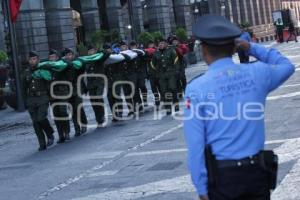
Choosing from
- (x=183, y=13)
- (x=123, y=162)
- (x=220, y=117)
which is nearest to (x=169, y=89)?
→ (x=123, y=162)

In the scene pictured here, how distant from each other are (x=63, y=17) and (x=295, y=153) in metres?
28.6

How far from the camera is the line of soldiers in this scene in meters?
12.2

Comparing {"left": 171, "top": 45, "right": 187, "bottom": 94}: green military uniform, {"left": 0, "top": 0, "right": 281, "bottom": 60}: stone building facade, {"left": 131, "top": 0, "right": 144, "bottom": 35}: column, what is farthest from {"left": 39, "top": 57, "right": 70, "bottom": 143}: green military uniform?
{"left": 131, "top": 0, "right": 144, "bottom": 35}: column

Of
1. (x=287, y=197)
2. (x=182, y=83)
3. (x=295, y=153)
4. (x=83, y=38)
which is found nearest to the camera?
(x=287, y=197)

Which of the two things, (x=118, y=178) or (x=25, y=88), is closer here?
(x=118, y=178)

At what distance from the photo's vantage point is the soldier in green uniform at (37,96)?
12109 millimetres

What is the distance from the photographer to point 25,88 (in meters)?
12.2

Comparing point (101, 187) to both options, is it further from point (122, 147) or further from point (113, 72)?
point (113, 72)

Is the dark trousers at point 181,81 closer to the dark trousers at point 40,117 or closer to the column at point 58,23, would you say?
the dark trousers at point 40,117

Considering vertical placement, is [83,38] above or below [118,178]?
above

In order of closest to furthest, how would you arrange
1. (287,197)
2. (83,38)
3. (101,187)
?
1. (287,197)
2. (101,187)
3. (83,38)

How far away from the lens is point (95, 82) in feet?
46.9

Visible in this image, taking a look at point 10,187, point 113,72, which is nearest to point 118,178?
point 10,187

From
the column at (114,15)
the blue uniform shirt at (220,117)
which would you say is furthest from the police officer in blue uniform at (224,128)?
the column at (114,15)
